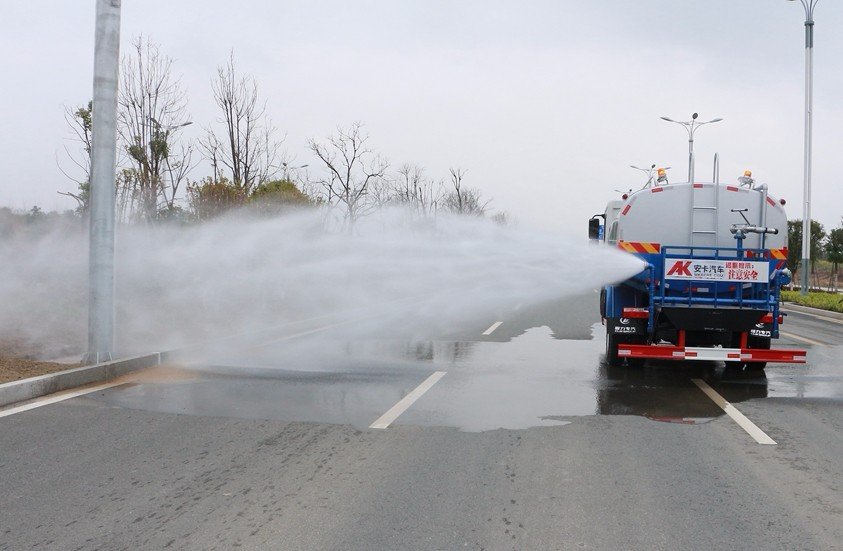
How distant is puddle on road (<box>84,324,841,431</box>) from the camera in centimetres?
712

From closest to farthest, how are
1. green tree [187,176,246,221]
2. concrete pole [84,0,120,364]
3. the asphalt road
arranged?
the asphalt road → concrete pole [84,0,120,364] → green tree [187,176,246,221]

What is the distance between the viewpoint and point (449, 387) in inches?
338

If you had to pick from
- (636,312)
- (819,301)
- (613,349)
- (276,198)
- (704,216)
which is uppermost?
(276,198)

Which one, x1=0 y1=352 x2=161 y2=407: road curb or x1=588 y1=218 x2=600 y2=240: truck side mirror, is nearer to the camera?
x1=0 y1=352 x2=161 y2=407: road curb

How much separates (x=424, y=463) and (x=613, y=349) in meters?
5.42

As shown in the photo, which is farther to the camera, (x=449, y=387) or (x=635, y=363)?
(x=635, y=363)

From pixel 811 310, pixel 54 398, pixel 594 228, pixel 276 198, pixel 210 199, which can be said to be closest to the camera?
pixel 54 398

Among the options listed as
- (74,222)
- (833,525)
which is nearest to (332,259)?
(74,222)

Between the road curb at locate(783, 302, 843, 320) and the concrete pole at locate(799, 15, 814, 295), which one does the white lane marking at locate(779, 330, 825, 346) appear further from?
the concrete pole at locate(799, 15, 814, 295)

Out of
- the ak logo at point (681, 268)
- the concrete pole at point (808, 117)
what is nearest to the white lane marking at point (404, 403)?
the ak logo at point (681, 268)

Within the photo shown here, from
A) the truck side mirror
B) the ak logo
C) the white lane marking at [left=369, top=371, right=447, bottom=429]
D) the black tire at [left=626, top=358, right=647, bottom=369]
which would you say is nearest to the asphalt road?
the white lane marking at [left=369, top=371, right=447, bottom=429]

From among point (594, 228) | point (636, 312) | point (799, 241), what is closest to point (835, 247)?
point (799, 241)

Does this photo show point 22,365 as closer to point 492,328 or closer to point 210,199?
point 492,328

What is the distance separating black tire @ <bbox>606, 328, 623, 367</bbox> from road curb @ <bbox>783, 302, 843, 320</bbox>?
15531 mm
